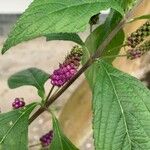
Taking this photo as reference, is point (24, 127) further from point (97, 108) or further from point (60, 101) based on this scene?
point (60, 101)

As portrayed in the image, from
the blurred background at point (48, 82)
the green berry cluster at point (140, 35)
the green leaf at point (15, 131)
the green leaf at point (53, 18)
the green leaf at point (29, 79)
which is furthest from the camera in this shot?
the blurred background at point (48, 82)

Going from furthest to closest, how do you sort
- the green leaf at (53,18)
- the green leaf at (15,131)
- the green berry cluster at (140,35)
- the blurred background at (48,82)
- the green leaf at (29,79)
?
the blurred background at (48,82)
the green leaf at (29,79)
the green leaf at (15,131)
the green berry cluster at (140,35)
the green leaf at (53,18)

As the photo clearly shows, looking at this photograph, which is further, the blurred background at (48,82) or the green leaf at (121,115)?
the blurred background at (48,82)

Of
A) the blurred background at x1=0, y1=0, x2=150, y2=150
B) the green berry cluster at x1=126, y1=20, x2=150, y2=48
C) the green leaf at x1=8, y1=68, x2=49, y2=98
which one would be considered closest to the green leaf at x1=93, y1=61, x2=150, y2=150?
the green berry cluster at x1=126, y1=20, x2=150, y2=48

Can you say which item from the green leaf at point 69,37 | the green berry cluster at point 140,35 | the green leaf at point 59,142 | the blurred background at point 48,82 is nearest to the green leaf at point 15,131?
the green leaf at point 59,142

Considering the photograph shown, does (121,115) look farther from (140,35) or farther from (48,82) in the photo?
(48,82)

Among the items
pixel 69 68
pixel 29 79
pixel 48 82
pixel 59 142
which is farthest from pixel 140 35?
pixel 48 82

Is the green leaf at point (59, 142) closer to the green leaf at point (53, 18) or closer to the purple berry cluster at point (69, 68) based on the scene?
the purple berry cluster at point (69, 68)
